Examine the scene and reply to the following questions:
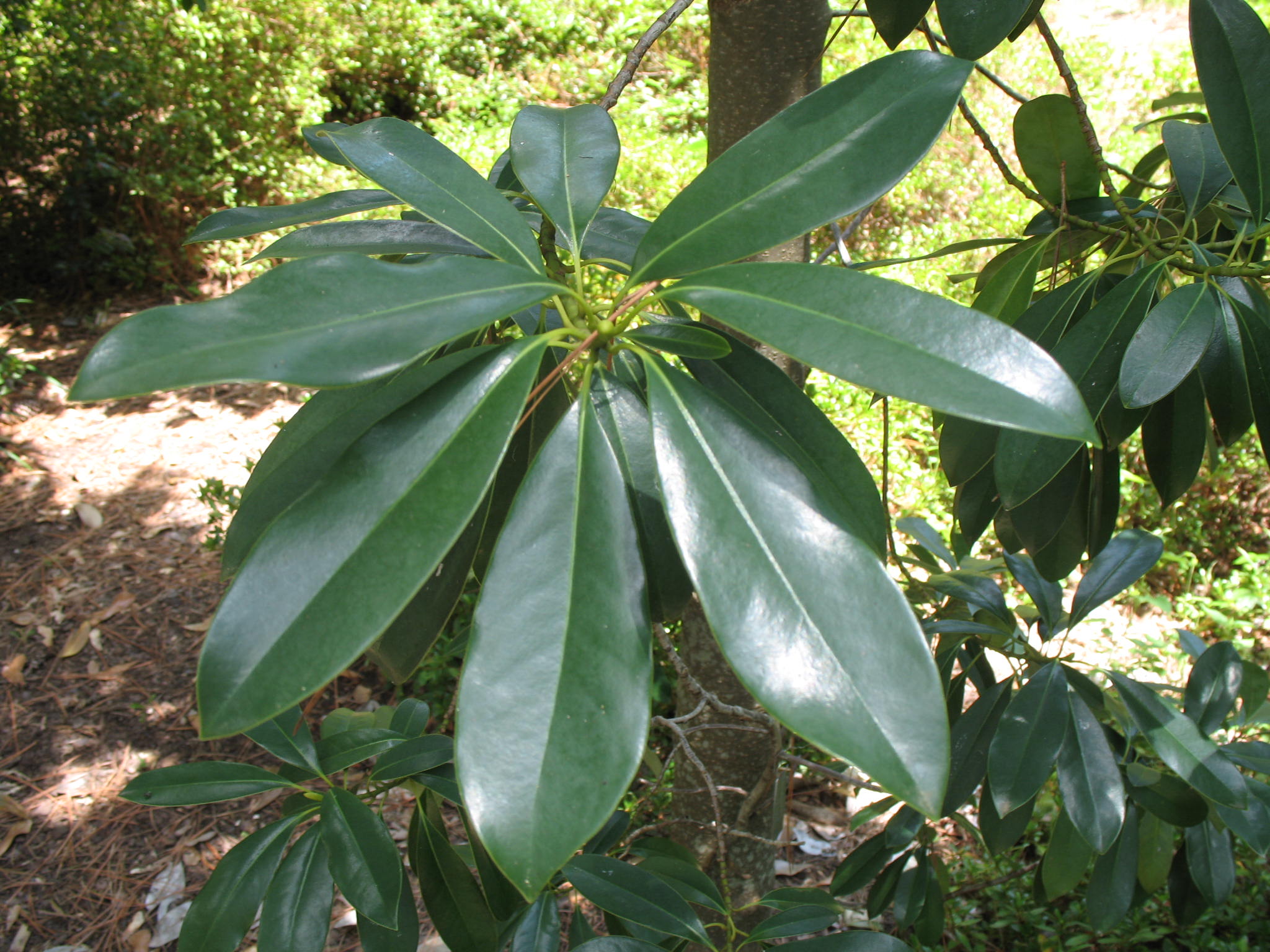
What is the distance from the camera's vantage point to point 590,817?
1.54ft

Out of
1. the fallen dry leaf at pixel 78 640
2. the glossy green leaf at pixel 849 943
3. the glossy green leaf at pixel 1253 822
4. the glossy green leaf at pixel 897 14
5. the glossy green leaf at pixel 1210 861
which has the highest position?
the glossy green leaf at pixel 897 14

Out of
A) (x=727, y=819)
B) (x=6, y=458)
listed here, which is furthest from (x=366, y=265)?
(x=6, y=458)

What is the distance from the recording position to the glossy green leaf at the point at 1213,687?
4.25 feet

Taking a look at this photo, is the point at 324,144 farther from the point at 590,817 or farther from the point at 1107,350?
the point at 1107,350

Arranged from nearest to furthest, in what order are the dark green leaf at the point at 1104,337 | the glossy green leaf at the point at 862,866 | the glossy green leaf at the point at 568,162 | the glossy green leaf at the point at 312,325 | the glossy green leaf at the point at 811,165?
1. the glossy green leaf at the point at 312,325
2. the glossy green leaf at the point at 811,165
3. the glossy green leaf at the point at 568,162
4. the dark green leaf at the point at 1104,337
5. the glossy green leaf at the point at 862,866

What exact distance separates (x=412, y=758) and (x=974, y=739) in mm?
794

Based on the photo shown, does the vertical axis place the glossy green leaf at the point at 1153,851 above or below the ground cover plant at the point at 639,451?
below

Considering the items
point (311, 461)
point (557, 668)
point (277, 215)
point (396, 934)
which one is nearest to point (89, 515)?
point (396, 934)

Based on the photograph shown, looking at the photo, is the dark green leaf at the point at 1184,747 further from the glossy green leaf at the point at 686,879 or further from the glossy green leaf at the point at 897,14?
the glossy green leaf at the point at 897,14

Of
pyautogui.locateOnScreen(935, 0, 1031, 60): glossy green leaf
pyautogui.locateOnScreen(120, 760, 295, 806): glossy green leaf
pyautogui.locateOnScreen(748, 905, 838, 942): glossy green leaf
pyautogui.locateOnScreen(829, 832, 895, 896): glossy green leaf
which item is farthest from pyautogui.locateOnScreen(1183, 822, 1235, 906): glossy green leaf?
pyautogui.locateOnScreen(120, 760, 295, 806): glossy green leaf

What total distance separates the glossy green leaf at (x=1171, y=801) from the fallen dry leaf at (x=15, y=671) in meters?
2.93

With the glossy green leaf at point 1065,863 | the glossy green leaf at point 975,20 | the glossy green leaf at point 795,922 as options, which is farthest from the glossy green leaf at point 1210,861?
the glossy green leaf at point 975,20

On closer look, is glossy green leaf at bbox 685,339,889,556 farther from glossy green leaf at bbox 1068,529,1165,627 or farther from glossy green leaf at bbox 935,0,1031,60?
glossy green leaf at bbox 1068,529,1165,627

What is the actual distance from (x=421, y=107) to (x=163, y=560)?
3317 millimetres
